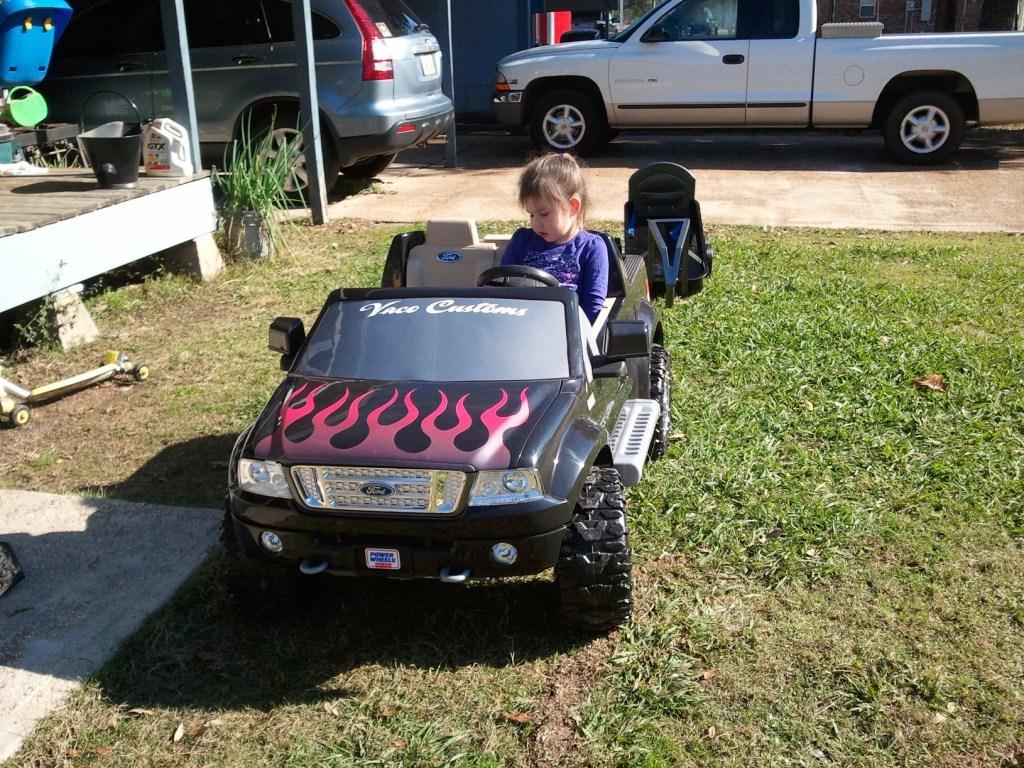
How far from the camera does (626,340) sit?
4.08 metres

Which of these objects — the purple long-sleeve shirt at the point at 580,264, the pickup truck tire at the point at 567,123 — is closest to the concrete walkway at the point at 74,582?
the purple long-sleeve shirt at the point at 580,264

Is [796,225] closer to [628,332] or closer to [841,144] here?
[841,144]

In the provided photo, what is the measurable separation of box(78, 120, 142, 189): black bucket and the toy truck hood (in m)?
4.26

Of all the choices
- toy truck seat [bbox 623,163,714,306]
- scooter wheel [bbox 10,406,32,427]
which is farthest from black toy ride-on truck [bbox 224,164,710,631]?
toy truck seat [bbox 623,163,714,306]

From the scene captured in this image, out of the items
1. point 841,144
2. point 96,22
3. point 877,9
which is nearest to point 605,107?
point 841,144

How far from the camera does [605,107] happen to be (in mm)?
12570

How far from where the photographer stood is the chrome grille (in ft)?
11.2

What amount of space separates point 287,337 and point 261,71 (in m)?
6.67

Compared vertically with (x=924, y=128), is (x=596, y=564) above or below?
below

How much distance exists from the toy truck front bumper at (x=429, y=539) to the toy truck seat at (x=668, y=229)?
13.8 feet

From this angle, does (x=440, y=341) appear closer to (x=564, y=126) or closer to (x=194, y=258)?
(x=194, y=258)

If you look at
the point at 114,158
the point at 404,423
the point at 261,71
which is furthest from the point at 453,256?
the point at 261,71

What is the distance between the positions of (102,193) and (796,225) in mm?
5608

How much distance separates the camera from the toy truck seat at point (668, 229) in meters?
7.46
